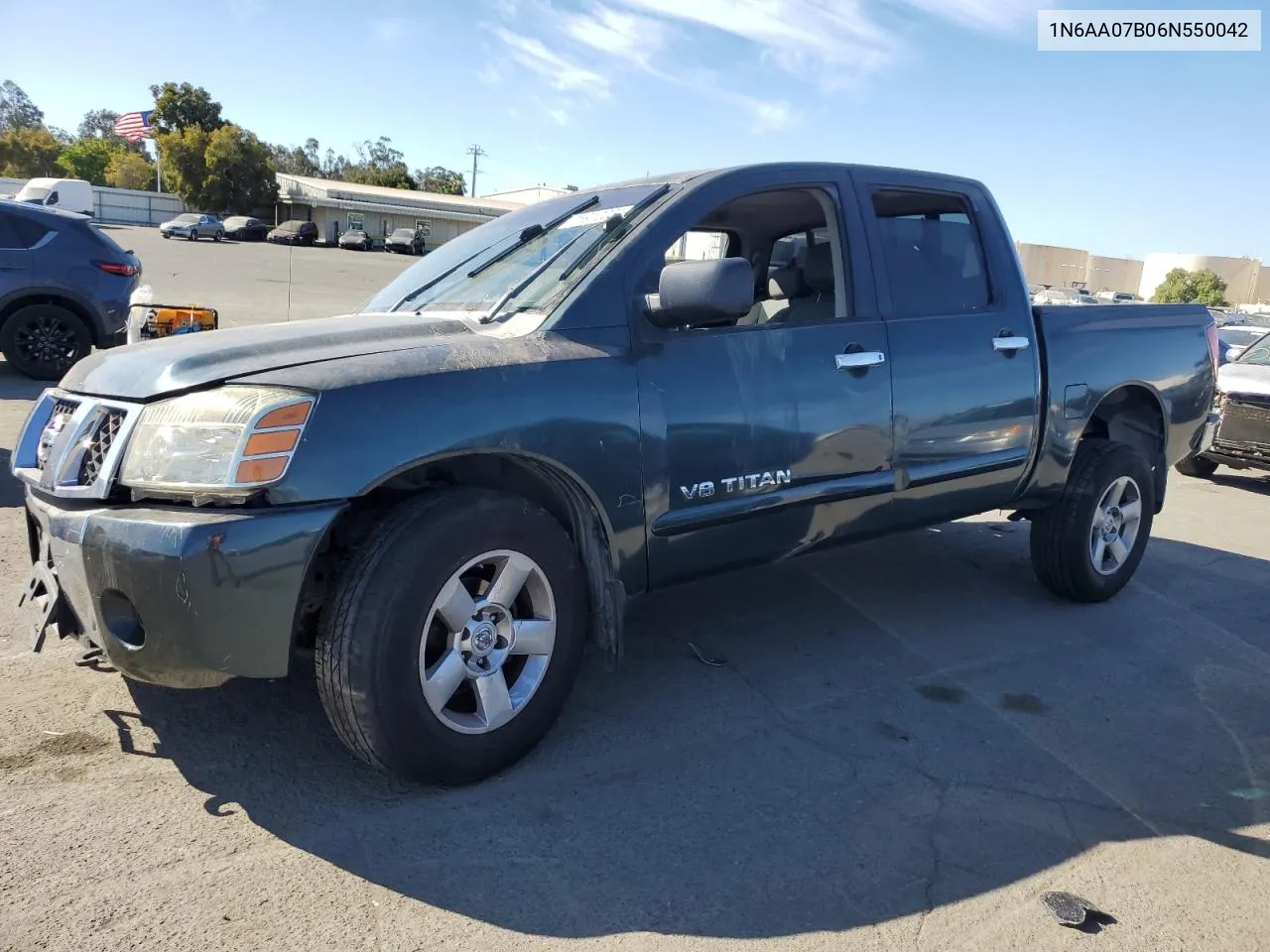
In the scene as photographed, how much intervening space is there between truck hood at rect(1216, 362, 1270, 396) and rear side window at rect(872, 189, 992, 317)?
5516 millimetres

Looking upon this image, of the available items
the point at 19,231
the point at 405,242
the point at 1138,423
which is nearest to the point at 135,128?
the point at 405,242

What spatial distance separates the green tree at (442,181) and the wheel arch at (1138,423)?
323ft

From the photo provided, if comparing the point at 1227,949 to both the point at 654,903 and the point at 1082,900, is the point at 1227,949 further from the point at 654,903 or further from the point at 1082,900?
the point at 654,903

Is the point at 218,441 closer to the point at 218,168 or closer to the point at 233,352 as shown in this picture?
the point at 233,352

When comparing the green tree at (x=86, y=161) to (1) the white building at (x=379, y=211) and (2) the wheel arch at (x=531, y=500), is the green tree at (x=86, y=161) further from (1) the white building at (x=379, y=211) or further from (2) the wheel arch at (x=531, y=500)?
(2) the wheel arch at (x=531, y=500)

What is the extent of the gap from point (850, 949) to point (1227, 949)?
1008 mm

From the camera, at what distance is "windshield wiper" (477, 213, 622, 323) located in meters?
3.43

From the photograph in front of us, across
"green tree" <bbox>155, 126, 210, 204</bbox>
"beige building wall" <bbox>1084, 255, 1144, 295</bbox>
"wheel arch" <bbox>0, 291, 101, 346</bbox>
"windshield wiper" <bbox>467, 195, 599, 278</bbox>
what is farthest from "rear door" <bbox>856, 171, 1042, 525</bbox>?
"beige building wall" <bbox>1084, 255, 1144, 295</bbox>

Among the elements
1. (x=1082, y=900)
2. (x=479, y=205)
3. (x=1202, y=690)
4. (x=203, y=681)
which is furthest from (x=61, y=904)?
(x=479, y=205)

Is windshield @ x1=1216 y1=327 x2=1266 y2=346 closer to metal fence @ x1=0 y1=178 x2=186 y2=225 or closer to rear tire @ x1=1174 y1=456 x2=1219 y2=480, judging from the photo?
rear tire @ x1=1174 y1=456 x2=1219 y2=480

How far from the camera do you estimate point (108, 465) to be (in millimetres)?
2762

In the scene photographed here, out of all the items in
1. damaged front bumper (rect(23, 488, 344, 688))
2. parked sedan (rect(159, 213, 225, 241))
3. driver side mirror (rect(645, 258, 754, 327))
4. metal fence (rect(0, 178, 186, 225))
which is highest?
metal fence (rect(0, 178, 186, 225))

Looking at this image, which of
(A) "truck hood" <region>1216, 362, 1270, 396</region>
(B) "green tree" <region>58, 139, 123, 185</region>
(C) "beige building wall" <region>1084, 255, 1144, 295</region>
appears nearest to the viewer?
(A) "truck hood" <region>1216, 362, 1270, 396</region>

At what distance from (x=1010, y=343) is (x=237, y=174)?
67.4 meters
